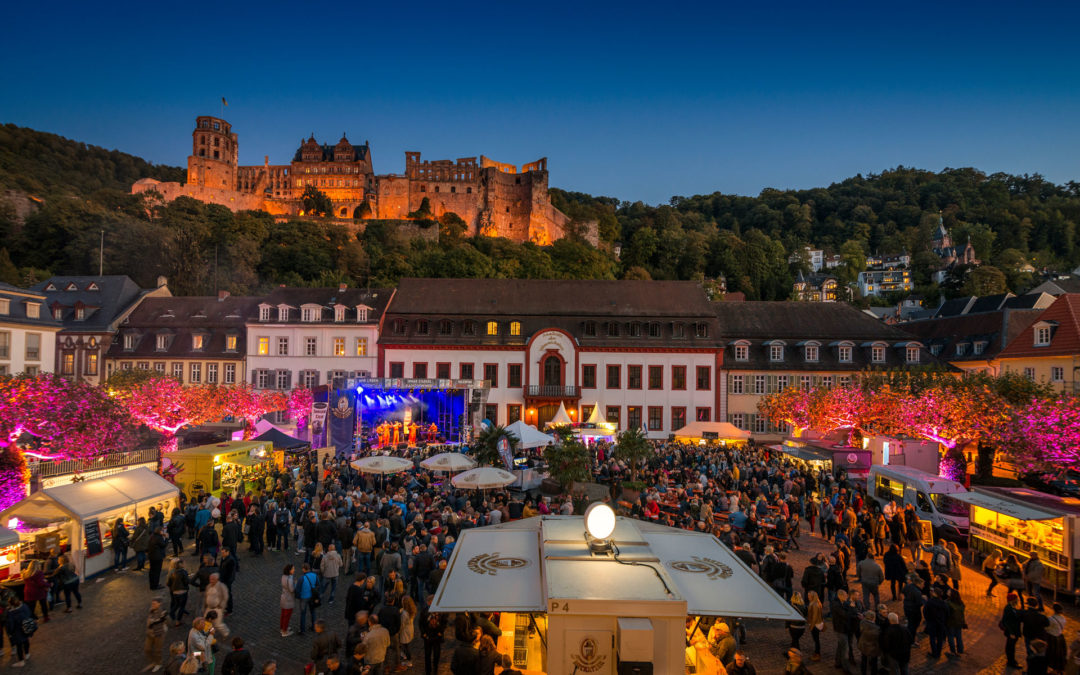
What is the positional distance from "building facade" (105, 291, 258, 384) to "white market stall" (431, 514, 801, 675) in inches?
1453

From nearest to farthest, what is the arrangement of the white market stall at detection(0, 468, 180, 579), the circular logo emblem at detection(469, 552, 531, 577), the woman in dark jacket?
the circular logo emblem at detection(469, 552, 531, 577) < the woman in dark jacket < the white market stall at detection(0, 468, 180, 579)

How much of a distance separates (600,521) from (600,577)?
82cm

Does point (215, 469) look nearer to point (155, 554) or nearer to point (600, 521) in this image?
point (155, 554)

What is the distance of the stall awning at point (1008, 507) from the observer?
12938 mm

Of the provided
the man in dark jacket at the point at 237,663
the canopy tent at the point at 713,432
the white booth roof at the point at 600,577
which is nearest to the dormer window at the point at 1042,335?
the canopy tent at the point at 713,432

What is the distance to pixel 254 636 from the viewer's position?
426 inches

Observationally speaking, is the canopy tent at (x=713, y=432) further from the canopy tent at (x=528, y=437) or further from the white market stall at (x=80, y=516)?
the white market stall at (x=80, y=516)

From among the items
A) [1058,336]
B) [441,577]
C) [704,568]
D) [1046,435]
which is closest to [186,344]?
[441,577]

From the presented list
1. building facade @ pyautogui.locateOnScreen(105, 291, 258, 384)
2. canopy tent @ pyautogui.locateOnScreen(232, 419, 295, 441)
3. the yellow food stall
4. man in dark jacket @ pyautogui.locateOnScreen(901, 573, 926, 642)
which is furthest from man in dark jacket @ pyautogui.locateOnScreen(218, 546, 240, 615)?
building facade @ pyautogui.locateOnScreen(105, 291, 258, 384)

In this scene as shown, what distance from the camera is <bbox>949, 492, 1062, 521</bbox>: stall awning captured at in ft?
42.4

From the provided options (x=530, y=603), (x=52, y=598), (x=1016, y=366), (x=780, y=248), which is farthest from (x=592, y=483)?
(x=780, y=248)

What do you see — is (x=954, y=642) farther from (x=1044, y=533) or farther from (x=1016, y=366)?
(x=1016, y=366)

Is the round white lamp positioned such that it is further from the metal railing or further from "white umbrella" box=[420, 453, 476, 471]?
the metal railing

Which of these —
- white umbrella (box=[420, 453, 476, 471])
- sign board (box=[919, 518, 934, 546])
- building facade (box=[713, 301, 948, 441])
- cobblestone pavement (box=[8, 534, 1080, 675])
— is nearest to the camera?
cobblestone pavement (box=[8, 534, 1080, 675])
